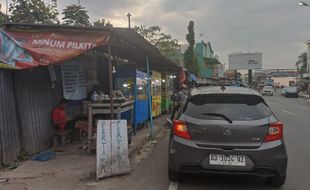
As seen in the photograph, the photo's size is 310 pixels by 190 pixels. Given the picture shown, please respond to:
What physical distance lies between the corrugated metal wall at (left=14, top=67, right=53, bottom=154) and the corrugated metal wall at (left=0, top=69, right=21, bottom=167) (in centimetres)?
23

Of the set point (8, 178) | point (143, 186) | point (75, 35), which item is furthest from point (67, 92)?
point (143, 186)

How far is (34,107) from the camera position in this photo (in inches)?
360

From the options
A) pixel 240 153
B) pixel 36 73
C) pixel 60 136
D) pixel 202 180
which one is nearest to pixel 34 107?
pixel 36 73

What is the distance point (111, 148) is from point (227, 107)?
231 centimetres

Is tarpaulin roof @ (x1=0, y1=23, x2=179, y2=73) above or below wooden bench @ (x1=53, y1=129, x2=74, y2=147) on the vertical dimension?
above

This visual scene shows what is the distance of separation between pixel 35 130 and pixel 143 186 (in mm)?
3552

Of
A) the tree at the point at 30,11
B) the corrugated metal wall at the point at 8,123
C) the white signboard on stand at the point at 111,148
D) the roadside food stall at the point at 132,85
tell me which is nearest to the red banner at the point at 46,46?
the corrugated metal wall at the point at 8,123

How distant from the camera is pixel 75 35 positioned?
27.2 feet

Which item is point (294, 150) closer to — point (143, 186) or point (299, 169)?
point (299, 169)

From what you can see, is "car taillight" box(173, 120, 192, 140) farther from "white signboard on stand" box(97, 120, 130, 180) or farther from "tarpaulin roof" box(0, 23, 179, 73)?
"tarpaulin roof" box(0, 23, 179, 73)

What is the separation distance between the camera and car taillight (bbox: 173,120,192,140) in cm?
631

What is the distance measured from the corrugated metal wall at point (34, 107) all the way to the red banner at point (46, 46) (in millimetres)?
635

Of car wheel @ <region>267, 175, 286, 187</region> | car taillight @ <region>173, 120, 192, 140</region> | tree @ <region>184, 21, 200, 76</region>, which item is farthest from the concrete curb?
tree @ <region>184, 21, 200, 76</region>

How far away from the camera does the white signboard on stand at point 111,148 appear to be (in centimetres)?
720
